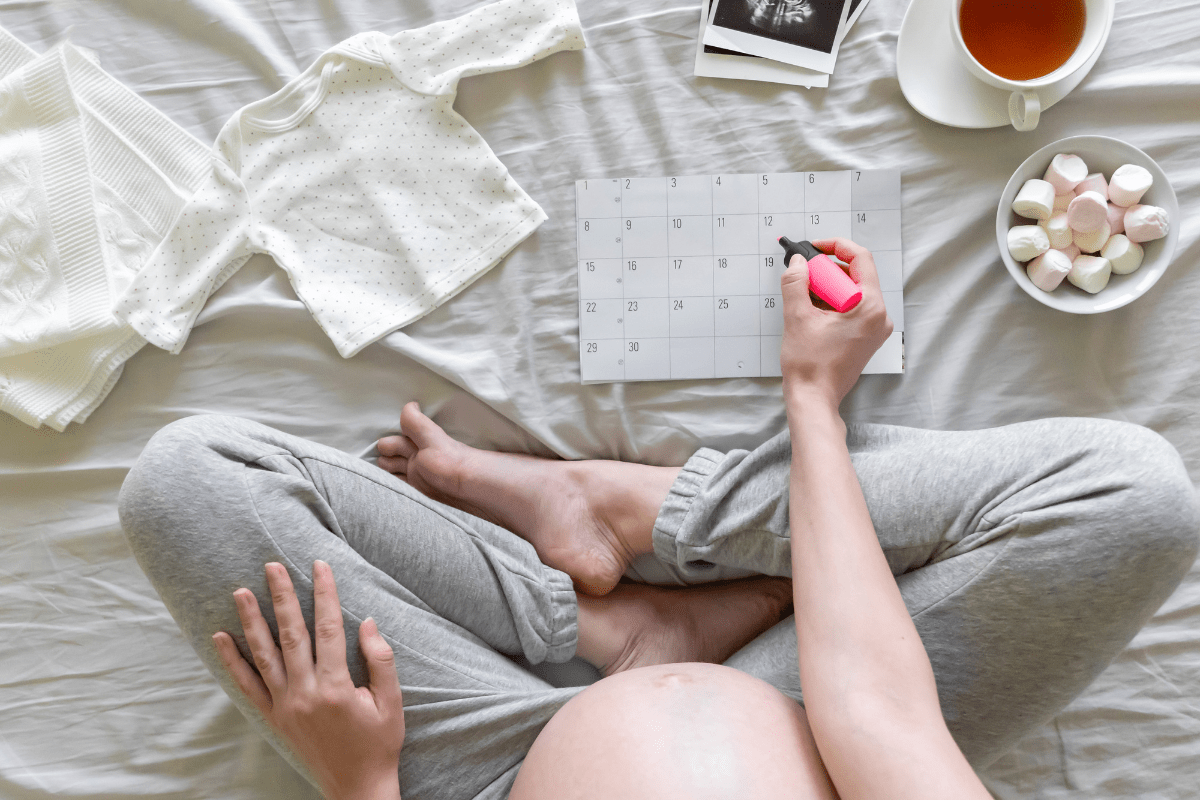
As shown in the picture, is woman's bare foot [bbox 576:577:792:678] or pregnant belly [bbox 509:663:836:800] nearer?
pregnant belly [bbox 509:663:836:800]

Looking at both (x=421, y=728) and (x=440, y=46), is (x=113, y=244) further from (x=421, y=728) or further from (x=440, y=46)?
(x=421, y=728)

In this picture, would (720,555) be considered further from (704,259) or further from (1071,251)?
(1071,251)

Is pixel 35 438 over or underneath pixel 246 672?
over

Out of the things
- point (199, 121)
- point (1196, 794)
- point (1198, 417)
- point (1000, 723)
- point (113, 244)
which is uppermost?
point (199, 121)

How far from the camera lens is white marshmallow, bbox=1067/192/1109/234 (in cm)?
72

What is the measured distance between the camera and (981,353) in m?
0.82

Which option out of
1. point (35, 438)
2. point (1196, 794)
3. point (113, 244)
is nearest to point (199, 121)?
point (113, 244)

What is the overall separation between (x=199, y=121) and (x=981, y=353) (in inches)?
35.7

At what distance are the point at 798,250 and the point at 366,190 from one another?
1.54ft

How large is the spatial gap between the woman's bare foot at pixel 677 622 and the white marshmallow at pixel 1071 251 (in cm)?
44

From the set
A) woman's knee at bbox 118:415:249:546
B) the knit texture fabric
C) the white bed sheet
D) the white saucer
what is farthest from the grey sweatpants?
the white saucer

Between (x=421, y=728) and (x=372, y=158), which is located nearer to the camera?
(x=421, y=728)

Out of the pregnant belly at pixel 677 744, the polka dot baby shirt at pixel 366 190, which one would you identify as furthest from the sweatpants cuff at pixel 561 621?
the polka dot baby shirt at pixel 366 190

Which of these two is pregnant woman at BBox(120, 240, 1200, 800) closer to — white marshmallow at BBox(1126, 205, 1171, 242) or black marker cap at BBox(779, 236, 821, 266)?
black marker cap at BBox(779, 236, 821, 266)
